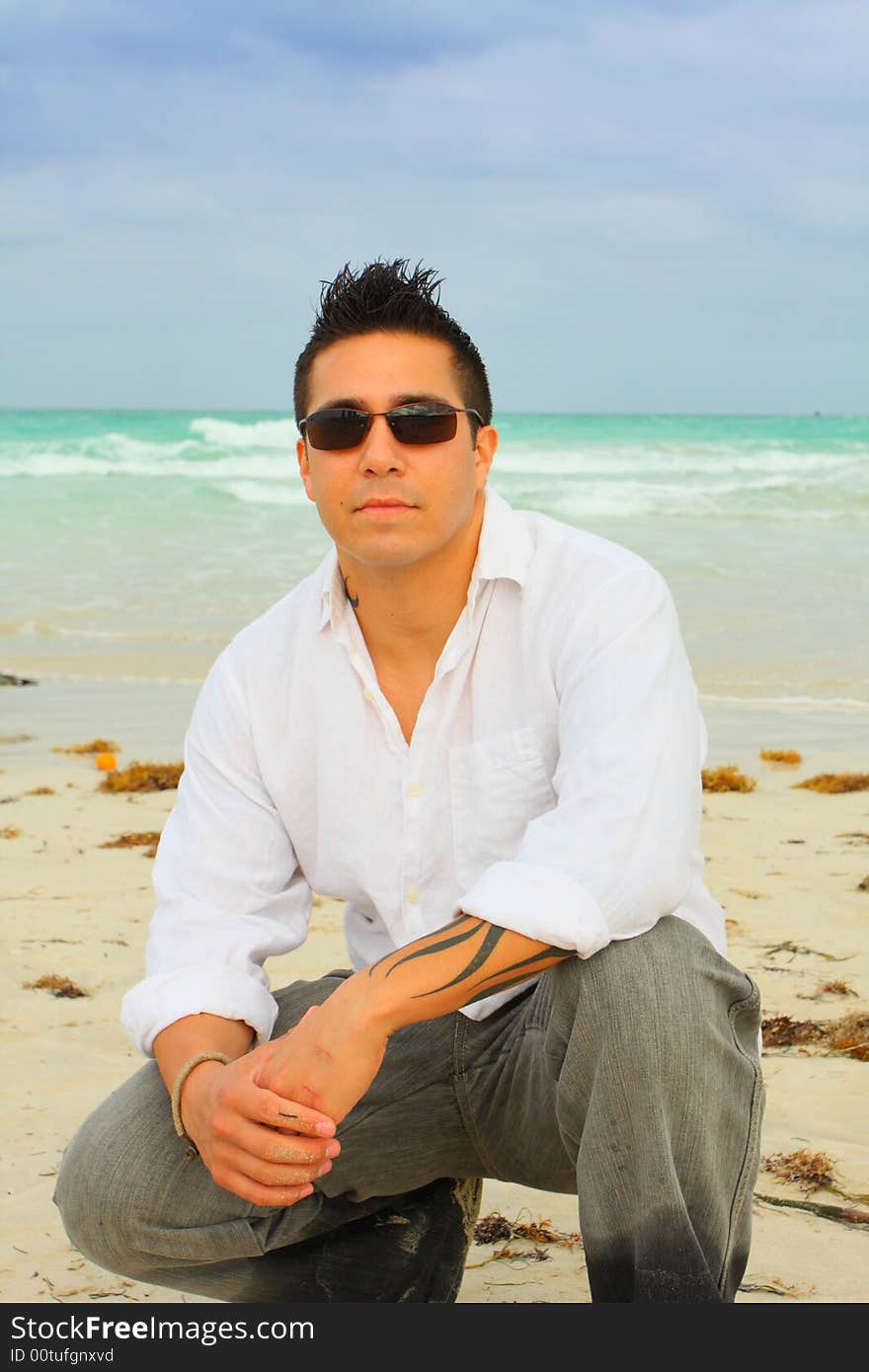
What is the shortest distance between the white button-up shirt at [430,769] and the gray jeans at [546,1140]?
0.13 metres

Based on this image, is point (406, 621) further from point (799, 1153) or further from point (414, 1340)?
point (799, 1153)

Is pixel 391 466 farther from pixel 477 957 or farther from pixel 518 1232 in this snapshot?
pixel 518 1232

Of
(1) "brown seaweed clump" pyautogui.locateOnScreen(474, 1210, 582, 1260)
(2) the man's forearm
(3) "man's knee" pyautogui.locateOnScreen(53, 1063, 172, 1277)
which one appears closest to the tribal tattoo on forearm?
(2) the man's forearm

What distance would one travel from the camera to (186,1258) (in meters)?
2.81

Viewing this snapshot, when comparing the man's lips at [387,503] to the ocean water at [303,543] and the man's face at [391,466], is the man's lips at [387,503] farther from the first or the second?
the ocean water at [303,543]

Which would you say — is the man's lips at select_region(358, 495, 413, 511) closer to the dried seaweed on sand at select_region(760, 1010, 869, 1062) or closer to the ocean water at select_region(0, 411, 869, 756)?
the dried seaweed on sand at select_region(760, 1010, 869, 1062)

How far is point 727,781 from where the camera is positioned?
818cm

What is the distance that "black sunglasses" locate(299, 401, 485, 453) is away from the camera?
10.0 feet

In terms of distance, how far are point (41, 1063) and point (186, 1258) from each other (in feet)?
6.30

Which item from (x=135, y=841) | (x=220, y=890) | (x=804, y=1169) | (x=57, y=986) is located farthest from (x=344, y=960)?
(x=220, y=890)

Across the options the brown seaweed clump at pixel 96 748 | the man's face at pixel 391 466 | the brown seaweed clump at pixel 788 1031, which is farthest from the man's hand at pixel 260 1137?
the brown seaweed clump at pixel 96 748

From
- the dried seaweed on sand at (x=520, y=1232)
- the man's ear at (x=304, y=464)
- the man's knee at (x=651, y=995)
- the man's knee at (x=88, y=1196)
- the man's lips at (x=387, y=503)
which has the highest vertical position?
the man's ear at (x=304, y=464)

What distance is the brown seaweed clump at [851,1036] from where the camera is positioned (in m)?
4.54

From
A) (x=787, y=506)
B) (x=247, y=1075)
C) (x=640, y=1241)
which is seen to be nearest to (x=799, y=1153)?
(x=640, y=1241)
